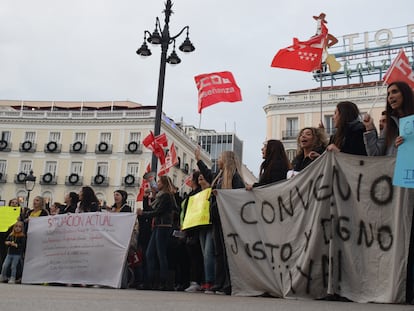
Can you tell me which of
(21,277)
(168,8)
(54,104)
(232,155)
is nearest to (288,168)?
(232,155)

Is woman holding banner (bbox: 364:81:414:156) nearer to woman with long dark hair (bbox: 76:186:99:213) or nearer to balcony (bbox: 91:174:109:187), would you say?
woman with long dark hair (bbox: 76:186:99:213)

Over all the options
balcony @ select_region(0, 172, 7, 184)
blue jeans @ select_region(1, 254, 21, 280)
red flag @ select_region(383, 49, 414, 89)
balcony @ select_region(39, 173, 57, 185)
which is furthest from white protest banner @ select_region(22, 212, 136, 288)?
balcony @ select_region(0, 172, 7, 184)

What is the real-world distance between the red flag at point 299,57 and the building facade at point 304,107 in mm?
34068

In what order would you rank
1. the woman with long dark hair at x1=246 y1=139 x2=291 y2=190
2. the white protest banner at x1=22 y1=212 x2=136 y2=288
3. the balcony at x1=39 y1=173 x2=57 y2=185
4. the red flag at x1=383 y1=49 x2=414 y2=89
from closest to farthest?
the woman with long dark hair at x1=246 y1=139 x2=291 y2=190 → the red flag at x1=383 y1=49 x2=414 y2=89 → the white protest banner at x1=22 y1=212 x2=136 y2=288 → the balcony at x1=39 y1=173 x2=57 y2=185

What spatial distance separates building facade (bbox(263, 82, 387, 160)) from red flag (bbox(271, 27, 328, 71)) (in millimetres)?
34068

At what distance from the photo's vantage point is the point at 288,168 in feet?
22.0

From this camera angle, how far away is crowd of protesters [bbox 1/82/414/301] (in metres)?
5.63

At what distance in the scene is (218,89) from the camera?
10.6 meters

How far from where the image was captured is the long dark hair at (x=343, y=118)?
585cm

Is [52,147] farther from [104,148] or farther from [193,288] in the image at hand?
[193,288]

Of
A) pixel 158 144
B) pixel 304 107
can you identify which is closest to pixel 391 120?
pixel 158 144

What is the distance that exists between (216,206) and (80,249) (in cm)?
267

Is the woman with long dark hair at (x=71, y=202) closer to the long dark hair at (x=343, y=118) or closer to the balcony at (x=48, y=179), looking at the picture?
the long dark hair at (x=343, y=118)

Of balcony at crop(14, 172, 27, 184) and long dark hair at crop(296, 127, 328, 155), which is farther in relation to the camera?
balcony at crop(14, 172, 27, 184)
